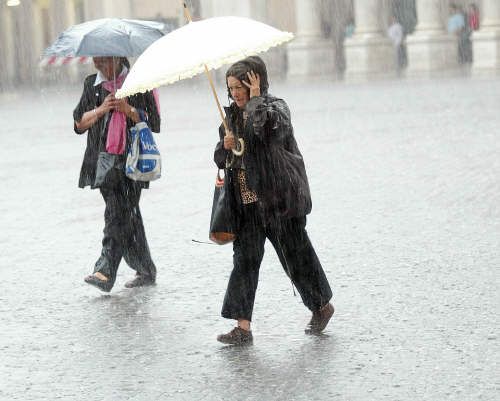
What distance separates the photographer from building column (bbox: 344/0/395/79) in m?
36.5

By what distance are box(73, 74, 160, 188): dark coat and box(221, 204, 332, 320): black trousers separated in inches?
60.6

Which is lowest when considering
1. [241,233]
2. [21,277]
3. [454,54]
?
[454,54]

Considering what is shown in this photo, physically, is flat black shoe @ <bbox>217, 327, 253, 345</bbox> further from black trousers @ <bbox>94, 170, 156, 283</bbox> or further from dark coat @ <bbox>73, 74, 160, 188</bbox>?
dark coat @ <bbox>73, 74, 160, 188</bbox>

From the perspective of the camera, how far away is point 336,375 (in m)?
5.78

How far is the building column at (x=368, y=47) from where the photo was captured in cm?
3653

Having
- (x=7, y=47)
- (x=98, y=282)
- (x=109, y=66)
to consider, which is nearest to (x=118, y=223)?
(x=98, y=282)

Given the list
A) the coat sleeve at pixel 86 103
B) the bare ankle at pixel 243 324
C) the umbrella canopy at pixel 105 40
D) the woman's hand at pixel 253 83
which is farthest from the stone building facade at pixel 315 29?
the woman's hand at pixel 253 83

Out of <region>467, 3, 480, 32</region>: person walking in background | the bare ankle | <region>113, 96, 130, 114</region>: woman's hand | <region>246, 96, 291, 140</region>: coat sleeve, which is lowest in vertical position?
<region>467, 3, 480, 32</region>: person walking in background

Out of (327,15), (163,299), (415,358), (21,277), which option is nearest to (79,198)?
→ (21,277)

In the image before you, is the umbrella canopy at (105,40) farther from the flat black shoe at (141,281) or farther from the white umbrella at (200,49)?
the flat black shoe at (141,281)

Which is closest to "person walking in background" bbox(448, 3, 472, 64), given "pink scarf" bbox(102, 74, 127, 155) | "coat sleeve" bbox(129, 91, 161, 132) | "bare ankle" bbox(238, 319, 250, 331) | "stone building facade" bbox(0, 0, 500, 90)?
"stone building facade" bbox(0, 0, 500, 90)

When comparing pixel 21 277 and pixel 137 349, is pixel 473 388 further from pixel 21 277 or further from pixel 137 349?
pixel 21 277

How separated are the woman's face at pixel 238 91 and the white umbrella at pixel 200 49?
100 mm

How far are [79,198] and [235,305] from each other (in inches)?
254
